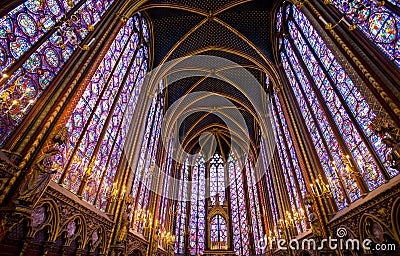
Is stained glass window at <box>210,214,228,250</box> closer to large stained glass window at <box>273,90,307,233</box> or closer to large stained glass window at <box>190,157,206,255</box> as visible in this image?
large stained glass window at <box>190,157,206,255</box>

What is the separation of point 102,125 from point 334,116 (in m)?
9.93

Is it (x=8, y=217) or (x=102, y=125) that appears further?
(x=102, y=125)

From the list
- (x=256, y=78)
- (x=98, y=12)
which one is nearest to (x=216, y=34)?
(x=256, y=78)

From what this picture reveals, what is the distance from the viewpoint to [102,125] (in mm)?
9492

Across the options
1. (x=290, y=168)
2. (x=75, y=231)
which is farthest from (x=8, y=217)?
(x=290, y=168)

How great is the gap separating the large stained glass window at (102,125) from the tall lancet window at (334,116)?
9408mm

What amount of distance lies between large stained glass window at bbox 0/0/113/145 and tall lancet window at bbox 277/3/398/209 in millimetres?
→ 9081

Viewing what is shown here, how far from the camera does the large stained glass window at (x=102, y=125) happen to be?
771cm

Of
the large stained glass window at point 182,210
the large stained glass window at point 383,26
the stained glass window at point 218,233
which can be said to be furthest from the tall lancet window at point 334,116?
the large stained glass window at point 182,210

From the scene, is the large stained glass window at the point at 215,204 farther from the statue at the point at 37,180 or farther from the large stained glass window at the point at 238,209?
the statue at the point at 37,180

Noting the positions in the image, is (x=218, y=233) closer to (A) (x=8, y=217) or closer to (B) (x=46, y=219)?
(B) (x=46, y=219)

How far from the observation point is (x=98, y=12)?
942 cm

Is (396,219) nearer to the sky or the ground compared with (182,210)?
nearer to the ground

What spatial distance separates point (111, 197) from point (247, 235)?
1548 cm
